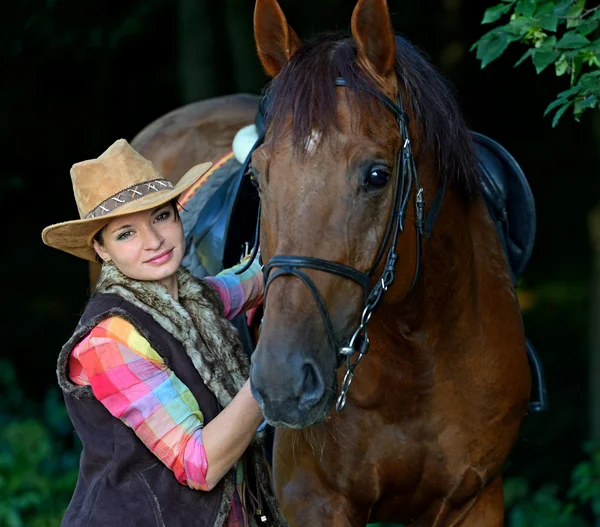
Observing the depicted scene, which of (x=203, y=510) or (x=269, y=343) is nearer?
(x=269, y=343)

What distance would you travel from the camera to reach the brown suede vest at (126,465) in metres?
2.35

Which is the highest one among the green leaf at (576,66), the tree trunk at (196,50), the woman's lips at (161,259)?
the green leaf at (576,66)

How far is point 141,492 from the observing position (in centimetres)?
237

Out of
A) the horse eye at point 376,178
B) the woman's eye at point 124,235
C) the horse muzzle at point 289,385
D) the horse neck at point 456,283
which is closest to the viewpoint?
the horse muzzle at point 289,385

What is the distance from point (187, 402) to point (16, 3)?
16.0ft

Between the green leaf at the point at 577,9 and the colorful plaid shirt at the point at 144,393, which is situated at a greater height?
the green leaf at the point at 577,9

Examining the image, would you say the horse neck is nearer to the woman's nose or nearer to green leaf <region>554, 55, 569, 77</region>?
green leaf <region>554, 55, 569, 77</region>

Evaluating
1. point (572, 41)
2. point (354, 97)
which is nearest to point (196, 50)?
point (572, 41)

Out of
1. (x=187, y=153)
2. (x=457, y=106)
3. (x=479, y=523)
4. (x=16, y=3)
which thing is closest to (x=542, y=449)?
(x=187, y=153)

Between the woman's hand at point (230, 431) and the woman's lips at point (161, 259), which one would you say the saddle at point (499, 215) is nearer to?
the woman's lips at point (161, 259)

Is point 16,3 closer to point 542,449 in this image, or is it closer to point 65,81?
point 65,81

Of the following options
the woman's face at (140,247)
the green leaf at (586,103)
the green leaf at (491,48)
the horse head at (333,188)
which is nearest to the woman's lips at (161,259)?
the woman's face at (140,247)

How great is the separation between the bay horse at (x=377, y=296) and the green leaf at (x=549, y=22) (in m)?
0.48

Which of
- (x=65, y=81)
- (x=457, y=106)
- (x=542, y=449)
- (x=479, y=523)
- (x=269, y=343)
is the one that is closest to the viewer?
(x=269, y=343)
